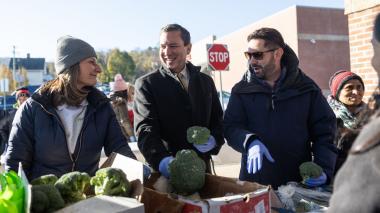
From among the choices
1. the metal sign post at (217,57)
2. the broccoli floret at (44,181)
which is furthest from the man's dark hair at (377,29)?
the metal sign post at (217,57)

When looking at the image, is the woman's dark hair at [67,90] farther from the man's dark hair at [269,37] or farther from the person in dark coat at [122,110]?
the person in dark coat at [122,110]

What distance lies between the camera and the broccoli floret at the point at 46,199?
4.77 feet

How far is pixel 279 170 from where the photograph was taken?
2688 mm

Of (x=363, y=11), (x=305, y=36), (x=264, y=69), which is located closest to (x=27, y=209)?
(x=264, y=69)

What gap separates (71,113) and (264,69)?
133 cm

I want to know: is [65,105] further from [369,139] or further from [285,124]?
[369,139]

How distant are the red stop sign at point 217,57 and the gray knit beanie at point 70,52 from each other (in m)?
7.63

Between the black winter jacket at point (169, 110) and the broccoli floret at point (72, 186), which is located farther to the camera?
the black winter jacket at point (169, 110)

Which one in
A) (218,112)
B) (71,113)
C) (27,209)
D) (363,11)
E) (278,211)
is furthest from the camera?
(363,11)

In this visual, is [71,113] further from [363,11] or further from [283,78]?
[363,11]

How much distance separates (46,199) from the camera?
1.47 meters

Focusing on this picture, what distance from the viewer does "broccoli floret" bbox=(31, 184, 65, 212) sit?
1455 millimetres

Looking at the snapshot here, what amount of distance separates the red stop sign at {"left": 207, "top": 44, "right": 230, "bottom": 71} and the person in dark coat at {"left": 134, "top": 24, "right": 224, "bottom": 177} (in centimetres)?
705

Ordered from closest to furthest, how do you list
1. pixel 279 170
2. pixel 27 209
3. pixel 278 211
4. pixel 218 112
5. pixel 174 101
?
1. pixel 27 209
2. pixel 278 211
3. pixel 279 170
4. pixel 174 101
5. pixel 218 112
